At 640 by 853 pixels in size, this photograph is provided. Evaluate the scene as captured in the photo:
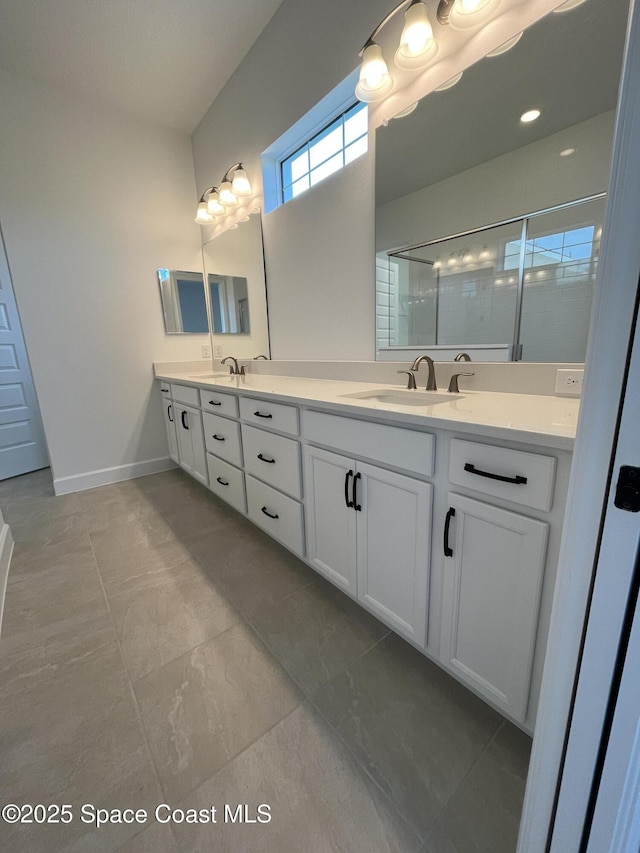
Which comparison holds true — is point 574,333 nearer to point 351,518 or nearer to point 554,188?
point 554,188

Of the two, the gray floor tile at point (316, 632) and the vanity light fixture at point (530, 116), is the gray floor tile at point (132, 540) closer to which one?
the gray floor tile at point (316, 632)

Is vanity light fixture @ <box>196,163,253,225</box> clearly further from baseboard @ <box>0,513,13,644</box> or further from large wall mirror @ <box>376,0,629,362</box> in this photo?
baseboard @ <box>0,513,13,644</box>

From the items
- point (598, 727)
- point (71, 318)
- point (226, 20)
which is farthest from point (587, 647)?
point (71, 318)

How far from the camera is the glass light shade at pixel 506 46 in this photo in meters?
1.11

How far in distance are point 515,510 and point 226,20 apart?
9.51 feet

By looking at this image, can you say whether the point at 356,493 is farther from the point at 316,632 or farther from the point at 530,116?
the point at 530,116

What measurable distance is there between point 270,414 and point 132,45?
8.05ft

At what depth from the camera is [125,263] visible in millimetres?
2764

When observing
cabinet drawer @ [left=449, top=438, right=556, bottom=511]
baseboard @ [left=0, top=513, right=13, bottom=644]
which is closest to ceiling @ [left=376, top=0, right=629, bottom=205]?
cabinet drawer @ [left=449, top=438, right=556, bottom=511]

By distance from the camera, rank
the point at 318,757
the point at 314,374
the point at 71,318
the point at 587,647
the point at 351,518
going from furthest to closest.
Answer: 1. the point at 71,318
2. the point at 314,374
3. the point at 351,518
4. the point at 318,757
5. the point at 587,647

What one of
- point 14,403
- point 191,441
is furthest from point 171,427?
point 14,403

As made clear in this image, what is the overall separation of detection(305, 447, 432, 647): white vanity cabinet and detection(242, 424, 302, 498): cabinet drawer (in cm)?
8

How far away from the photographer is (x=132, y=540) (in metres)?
2.00

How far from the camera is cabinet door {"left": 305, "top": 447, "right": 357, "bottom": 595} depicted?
123 centimetres
